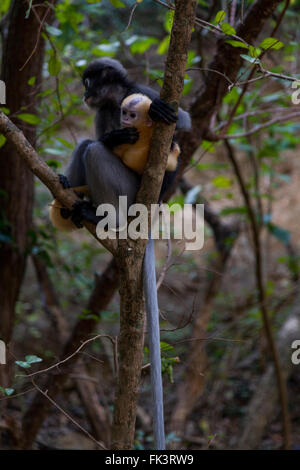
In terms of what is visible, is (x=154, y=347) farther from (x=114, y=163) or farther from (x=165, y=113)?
(x=114, y=163)

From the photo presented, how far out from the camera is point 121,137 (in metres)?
3.11

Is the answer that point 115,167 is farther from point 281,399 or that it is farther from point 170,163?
point 281,399

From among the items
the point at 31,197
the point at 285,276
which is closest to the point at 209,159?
the point at 285,276

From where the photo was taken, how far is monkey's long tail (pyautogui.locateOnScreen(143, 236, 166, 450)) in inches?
90.9

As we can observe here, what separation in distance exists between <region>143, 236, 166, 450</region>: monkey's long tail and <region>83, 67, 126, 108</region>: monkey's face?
4.92 feet

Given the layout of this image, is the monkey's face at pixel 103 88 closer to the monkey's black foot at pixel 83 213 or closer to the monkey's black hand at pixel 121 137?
the monkey's black hand at pixel 121 137

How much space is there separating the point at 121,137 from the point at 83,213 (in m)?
0.52

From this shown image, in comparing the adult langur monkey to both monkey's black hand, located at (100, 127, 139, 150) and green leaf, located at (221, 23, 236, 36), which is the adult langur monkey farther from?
green leaf, located at (221, 23, 236, 36)

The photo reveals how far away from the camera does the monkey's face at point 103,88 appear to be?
362 cm

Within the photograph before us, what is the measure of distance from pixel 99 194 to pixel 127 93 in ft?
2.63

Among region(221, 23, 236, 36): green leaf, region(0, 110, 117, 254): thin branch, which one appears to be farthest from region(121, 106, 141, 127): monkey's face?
region(221, 23, 236, 36): green leaf

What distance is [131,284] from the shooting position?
2.50m

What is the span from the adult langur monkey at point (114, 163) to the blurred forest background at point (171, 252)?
196 mm
